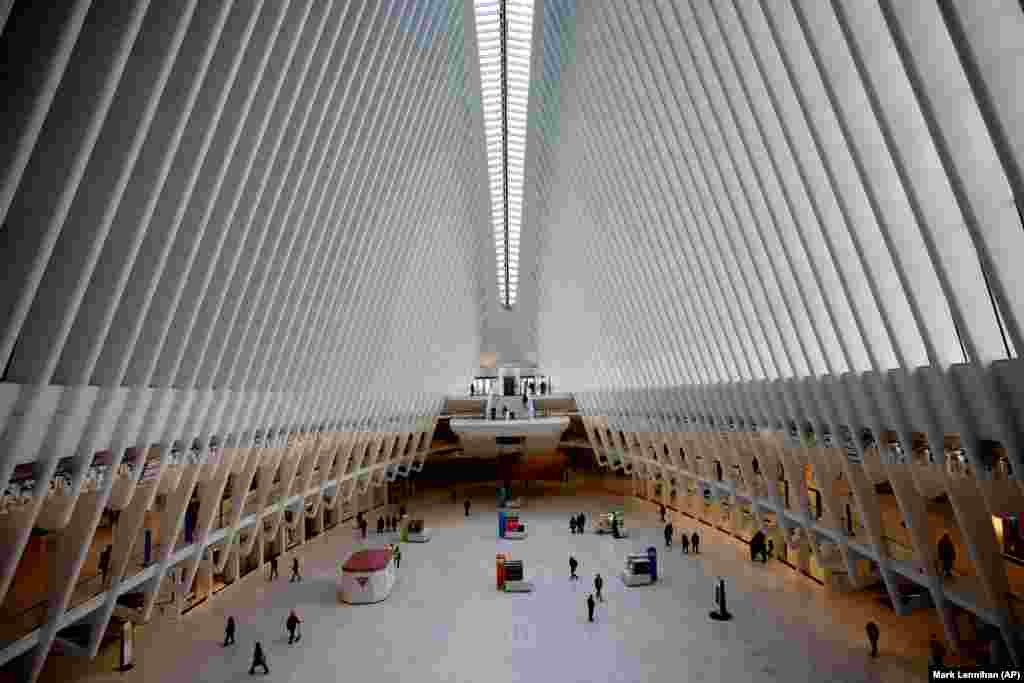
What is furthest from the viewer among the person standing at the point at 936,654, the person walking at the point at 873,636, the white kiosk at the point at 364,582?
the white kiosk at the point at 364,582

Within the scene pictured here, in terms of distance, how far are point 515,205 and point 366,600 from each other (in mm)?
25027

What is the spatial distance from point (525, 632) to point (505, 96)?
21.8 meters

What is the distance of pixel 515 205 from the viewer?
116 ft

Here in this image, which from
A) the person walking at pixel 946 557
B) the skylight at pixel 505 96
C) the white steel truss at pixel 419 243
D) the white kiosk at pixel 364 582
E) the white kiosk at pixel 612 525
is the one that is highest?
the skylight at pixel 505 96

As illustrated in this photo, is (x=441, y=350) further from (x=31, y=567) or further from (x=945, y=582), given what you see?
(x=945, y=582)

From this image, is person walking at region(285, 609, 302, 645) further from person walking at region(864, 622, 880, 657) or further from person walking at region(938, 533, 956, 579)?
person walking at region(938, 533, 956, 579)

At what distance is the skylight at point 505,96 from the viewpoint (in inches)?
878

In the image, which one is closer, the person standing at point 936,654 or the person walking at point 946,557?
the person walking at point 946,557

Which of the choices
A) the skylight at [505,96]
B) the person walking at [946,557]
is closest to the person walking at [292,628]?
the person walking at [946,557]

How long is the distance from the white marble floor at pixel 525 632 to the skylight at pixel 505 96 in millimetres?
18966

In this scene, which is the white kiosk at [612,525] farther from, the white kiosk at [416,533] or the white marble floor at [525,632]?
the white kiosk at [416,533]

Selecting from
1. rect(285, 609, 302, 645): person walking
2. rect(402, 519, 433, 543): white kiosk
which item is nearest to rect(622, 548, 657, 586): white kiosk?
rect(285, 609, 302, 645): person walking

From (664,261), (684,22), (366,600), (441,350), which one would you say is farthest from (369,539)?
(684,22)

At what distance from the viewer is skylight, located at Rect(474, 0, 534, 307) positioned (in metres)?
22.3
